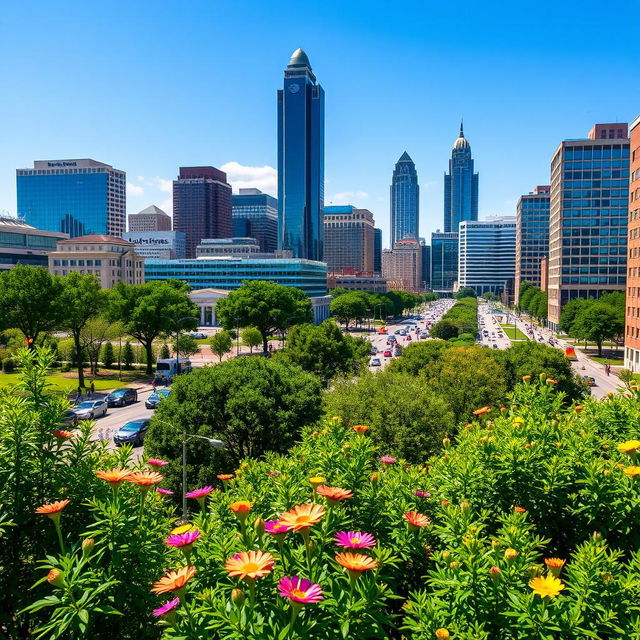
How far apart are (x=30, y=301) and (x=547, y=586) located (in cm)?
5818

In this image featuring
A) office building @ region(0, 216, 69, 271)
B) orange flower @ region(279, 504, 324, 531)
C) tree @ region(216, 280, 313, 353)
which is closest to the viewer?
orange flower @ region(279, 504, 324, 531)

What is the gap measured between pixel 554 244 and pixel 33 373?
156392 mm

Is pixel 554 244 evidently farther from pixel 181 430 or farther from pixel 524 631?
pixel 524 631

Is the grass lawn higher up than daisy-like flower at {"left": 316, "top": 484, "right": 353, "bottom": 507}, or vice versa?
daisy-like flower at {"left": 316, "top": 484, "right": 353, "bottom": 507}

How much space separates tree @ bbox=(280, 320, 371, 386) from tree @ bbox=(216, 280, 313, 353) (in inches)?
Answer: 1289

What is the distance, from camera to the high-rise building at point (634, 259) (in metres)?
71.5

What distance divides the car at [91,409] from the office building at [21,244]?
103 metres

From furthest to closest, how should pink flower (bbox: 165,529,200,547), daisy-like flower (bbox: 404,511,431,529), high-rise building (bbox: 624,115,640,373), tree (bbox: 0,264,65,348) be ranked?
1. high-rise building (bbox: 624,115,640,373)
2. tree (bbox: 0,264,65,348)
3. daisy-like flower (bbox: 404,511,431,529)
4. pink flower (bbox: 165,529,200,547)

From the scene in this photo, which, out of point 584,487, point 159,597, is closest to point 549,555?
point 584,487

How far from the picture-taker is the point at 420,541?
8562 millimetres

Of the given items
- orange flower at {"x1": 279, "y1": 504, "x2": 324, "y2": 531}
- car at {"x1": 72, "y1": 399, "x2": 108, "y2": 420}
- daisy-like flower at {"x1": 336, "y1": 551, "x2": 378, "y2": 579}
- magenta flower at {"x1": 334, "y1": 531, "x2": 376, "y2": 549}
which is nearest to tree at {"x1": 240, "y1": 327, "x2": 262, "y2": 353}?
car at {"x1": 72, "y1": 399, "x2": 108, "y2": 420}

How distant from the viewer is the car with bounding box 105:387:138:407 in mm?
50938

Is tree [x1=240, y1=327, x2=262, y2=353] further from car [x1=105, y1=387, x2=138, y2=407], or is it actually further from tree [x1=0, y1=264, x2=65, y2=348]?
car [x1=105, y1=387, x2=138, y2=407]

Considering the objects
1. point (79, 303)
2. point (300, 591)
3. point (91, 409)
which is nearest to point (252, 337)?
point (79, 303)
